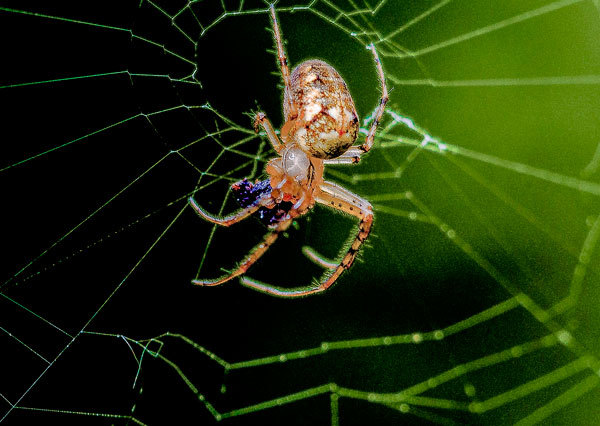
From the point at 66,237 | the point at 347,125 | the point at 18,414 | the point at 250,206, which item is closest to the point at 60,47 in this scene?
the point at 66,237

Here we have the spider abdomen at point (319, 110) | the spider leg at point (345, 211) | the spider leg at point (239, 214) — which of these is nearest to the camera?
the spider abdomen at point (319, 110)

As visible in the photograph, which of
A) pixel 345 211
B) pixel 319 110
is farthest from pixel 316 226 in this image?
pixel 319 110

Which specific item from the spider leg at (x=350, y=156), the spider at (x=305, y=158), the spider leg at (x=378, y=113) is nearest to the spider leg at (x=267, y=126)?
the spider at (x=305, y=158)

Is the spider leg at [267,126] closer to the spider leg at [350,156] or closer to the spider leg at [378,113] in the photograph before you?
the spider leg at [350,156]

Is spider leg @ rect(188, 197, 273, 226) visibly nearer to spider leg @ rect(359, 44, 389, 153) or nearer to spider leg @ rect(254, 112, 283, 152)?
spider leg @ rect(254, 112, 283, 152)

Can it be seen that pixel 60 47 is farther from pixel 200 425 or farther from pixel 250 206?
pixel 200 425

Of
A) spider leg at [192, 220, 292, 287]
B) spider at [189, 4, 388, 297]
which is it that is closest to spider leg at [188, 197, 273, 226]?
spider at [189, 4, 388, 297]
